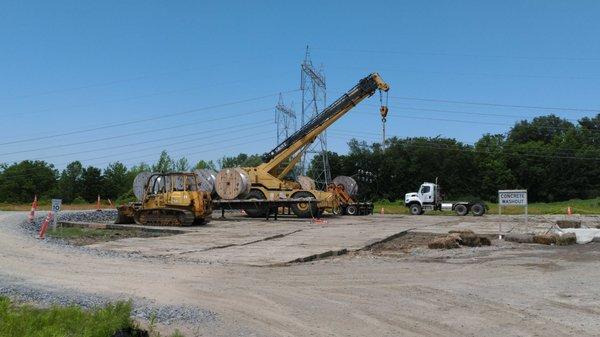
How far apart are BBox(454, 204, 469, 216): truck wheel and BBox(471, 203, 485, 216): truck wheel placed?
0.57m

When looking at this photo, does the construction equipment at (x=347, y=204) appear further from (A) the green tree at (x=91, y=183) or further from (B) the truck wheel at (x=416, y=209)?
(A) the green tree at (x=91, y=183)

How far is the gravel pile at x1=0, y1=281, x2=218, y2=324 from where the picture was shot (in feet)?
23.4

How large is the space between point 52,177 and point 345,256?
89252 millimetres

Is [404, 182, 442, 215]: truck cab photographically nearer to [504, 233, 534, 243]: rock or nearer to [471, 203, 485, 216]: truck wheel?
[471, 203, 485, 216]: truck wheel

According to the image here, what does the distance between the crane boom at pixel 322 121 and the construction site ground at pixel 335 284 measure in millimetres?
20721

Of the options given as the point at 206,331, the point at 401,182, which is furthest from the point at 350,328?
the point at 401,182

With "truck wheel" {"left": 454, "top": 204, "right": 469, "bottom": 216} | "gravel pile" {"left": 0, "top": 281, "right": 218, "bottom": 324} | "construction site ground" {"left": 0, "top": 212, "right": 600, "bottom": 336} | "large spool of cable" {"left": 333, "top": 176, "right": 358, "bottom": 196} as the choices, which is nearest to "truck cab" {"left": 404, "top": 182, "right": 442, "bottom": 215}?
"truck wheel" {"left": 454, "top": 204, "right": 469, "bottom": 216}

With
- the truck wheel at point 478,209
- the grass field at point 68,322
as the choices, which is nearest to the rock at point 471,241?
the grass field at point 68,322

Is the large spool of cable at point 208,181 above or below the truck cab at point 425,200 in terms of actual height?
above

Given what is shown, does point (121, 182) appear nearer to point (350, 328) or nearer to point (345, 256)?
point (345, 256)

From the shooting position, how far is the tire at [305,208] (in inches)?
1351

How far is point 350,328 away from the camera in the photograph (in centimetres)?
688

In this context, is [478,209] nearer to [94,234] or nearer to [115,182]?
[94,234]

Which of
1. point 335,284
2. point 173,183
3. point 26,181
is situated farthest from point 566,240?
→ point 26,181
